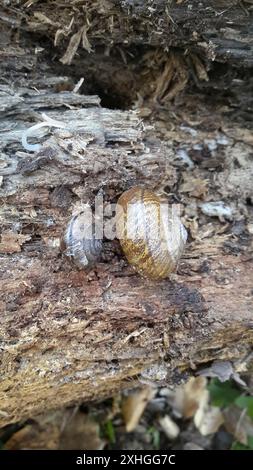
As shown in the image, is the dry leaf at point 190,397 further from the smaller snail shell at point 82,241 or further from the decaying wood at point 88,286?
the smaller snail shell at point 82,241

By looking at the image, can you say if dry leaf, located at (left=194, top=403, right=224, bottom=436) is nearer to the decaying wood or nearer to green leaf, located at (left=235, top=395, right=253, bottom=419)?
green leaf, located at (left=235, top=395, right=253, bottom=419)

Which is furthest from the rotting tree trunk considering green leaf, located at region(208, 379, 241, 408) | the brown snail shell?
green leaf, located at region(208, 379, 241, 408)

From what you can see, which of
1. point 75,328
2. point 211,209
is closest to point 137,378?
point 75,328

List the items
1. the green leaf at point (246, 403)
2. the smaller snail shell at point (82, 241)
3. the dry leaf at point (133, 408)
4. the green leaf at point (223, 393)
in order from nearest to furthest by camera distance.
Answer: the smaller snail shell at point (82, 241) → the green leaf at point (246, 403) → the green leaf at point (223, 393) → the dry leaf at point (133, 408)

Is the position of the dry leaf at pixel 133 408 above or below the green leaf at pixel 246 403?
below

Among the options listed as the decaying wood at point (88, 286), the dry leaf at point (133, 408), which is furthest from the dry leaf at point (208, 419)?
the decaying wood at point (88, 286)

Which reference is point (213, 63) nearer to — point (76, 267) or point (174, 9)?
point (174, 9)

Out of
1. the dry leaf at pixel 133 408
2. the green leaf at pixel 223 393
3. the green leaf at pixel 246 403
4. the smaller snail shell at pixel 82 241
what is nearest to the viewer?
the smaller snail shell at pixel 82 241

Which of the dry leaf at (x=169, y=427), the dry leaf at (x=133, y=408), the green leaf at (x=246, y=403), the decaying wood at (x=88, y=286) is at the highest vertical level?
the decaying wood at (x=88, y=286)
